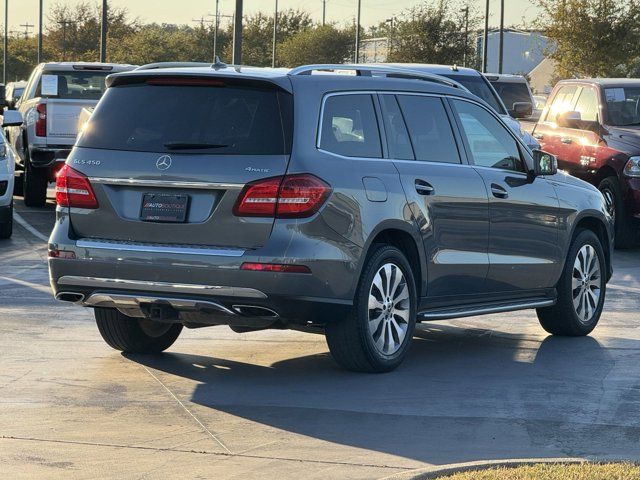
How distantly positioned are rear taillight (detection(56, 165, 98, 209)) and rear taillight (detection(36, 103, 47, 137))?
495 inches

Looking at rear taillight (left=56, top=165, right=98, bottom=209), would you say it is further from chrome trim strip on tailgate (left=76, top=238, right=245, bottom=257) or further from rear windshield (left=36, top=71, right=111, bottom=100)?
rear windshield (left=36, top=71, right=111, bottom=100)

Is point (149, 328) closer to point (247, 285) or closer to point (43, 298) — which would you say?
point (247, 285)

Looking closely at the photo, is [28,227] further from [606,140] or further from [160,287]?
[160,287]

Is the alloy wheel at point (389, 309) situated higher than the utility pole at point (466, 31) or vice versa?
the utility pole at point (466, 31)

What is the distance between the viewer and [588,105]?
1909 centimetres

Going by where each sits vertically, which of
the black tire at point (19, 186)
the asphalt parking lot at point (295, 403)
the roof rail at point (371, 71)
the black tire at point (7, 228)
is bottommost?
the black tire at point (19, 186)

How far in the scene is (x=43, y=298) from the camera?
12375 millimetres

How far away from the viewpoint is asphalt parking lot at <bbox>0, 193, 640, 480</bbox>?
270 inches

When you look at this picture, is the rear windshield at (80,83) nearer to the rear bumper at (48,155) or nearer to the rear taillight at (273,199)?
the rear bumper at (48,155)

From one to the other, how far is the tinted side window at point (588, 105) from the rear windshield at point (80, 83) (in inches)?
280

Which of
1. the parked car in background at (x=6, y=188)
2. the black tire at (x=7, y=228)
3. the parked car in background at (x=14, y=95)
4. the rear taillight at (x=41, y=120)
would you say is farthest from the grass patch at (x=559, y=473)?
the parked car in background at (x=14, y=95)

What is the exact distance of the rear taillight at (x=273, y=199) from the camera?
8.29m

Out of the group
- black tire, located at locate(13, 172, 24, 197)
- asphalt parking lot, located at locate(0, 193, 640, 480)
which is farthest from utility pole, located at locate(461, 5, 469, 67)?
asphalt parking lot, located at locate(0, 193, 640, 480)

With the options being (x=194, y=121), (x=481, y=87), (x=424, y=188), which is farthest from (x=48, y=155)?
(x=194, y=121)
